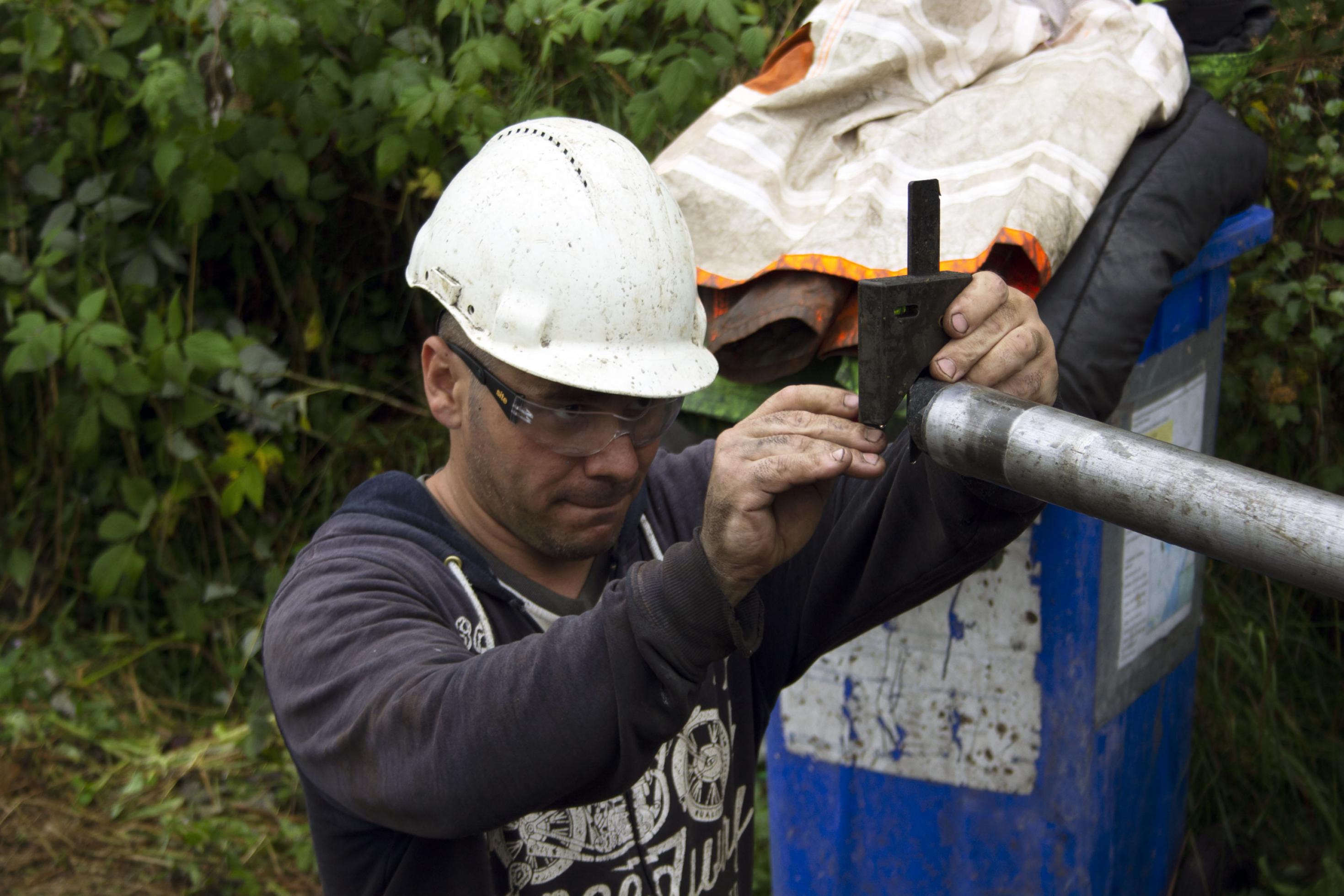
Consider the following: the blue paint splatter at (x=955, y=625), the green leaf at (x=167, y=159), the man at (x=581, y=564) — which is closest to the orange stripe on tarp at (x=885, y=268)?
the man at (x=581, y=564)

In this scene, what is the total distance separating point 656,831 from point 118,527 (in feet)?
9.02

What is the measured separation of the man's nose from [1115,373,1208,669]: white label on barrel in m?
1.11

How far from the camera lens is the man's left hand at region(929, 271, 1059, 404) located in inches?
54.6

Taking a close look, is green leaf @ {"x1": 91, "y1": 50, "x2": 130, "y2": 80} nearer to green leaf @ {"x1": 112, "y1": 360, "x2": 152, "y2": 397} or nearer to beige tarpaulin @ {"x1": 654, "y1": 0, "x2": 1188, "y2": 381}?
green leaf @ {"x1": 112, "y1": 360, "x2": 152, "y2": 397}

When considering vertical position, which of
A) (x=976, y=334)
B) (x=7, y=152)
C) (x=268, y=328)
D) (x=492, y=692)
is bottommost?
(x=268, y=328)

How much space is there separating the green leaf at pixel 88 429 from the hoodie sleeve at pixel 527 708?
2.76 m

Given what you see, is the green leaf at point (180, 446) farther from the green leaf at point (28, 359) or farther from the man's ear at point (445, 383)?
the man's ear at point (445, 383)

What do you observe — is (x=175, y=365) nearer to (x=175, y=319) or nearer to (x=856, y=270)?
(x=175, y=319)

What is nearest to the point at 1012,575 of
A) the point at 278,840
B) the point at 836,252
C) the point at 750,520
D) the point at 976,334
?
the point at 836,252

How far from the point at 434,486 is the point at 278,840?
208 cm

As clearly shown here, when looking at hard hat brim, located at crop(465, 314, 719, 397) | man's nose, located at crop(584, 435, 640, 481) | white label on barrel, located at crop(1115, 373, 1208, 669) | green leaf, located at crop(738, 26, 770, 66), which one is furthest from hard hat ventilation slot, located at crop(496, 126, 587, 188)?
green leaf, located at crop(738, 26, 770, 66)

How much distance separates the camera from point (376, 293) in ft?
14.6

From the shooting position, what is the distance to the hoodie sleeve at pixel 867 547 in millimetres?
1613

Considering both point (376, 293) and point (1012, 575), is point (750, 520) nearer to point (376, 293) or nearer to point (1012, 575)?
point (1012, 575)
